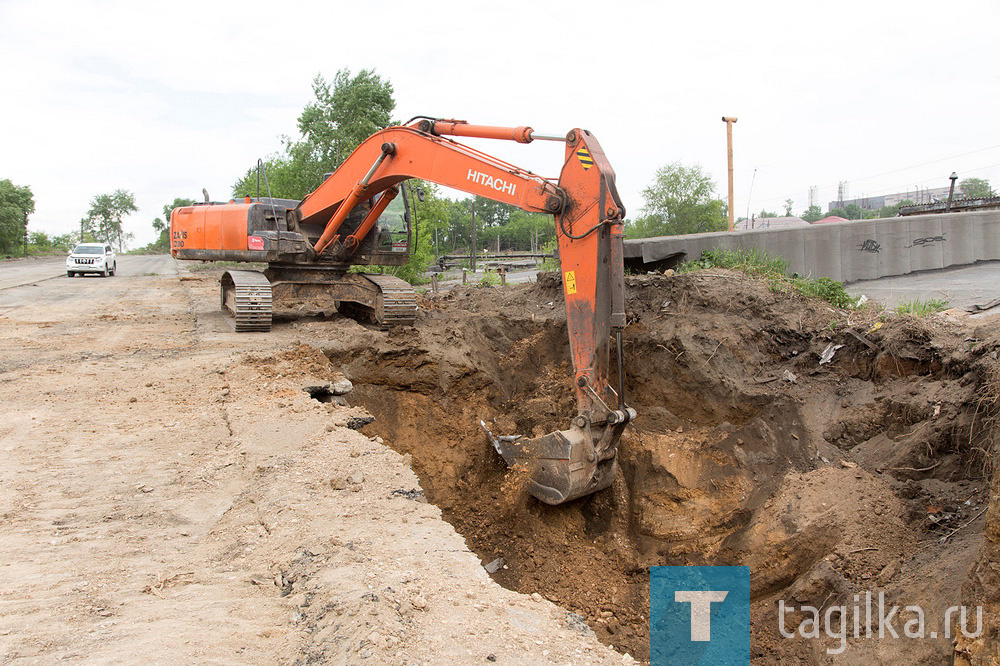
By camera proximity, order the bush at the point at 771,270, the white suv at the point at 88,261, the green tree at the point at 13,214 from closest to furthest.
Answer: the bush at the point at 771,270 < the white suv at the point at 88,261 < the green tree at the point at 13,214

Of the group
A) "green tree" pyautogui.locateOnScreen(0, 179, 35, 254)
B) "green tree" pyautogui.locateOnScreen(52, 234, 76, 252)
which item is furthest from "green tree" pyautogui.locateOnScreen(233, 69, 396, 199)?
"green tree" pyautogui.locateOnScreen(52, 234, 76, 252)

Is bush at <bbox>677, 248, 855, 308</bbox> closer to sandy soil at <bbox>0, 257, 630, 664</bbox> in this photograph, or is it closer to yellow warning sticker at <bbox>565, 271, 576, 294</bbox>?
yellow warning sticker at <bbox>565, 271, 576, 294</bbox>

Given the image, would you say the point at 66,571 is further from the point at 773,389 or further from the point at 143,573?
the point at 773,389

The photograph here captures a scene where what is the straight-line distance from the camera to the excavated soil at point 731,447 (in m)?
4.57

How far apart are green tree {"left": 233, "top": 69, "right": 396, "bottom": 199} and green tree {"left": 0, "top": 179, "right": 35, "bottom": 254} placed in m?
39.1

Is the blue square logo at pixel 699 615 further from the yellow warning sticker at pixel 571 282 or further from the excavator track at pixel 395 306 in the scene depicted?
the excavator track at pixel 395 306

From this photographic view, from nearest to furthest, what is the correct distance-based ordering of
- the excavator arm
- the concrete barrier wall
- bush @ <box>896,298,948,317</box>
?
1. the excavator arm
2. bush @ <box>896,298,948,317</box>
3. the concrete barrier wall

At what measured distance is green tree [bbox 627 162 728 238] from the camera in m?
20.5

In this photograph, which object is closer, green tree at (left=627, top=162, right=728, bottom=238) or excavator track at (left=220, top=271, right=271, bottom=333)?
excavator track at (left=220, top=271, right=271, bottom=333)

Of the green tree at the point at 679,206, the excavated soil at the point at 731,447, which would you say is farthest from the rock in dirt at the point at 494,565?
the green tree at the point at 679,206

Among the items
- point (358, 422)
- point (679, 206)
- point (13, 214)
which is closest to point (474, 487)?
point (358, 422)

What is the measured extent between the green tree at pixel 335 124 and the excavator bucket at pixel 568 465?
18.4 meters

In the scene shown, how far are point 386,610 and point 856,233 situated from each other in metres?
9.94

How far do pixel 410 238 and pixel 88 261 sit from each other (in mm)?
23564
